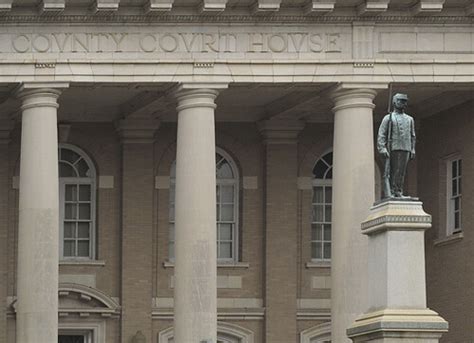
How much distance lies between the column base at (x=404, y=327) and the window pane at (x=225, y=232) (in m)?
19.3

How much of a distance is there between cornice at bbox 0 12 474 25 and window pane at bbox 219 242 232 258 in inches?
304

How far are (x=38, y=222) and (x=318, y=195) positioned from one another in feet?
31.8

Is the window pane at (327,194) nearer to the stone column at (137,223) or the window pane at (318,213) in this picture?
the window pane at (318,213)

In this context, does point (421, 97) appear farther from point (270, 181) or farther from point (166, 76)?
point (166, 76)

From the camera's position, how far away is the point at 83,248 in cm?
5197

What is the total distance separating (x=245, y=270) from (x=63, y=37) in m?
8.81

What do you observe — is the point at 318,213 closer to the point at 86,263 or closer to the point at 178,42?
the point at 86,263

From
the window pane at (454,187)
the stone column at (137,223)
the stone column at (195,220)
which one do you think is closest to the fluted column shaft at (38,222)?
the stone column at (195,220)

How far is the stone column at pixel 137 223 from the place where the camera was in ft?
168

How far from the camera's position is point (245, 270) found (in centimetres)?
5203

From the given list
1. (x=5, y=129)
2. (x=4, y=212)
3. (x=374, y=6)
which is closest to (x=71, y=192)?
(x=4, y=212)

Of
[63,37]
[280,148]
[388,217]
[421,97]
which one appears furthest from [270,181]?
[388,217]

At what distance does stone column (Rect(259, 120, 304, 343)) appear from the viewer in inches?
2032

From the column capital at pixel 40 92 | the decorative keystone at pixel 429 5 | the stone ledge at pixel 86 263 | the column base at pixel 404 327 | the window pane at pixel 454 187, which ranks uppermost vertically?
the decorative keystone at pixel 429 5
